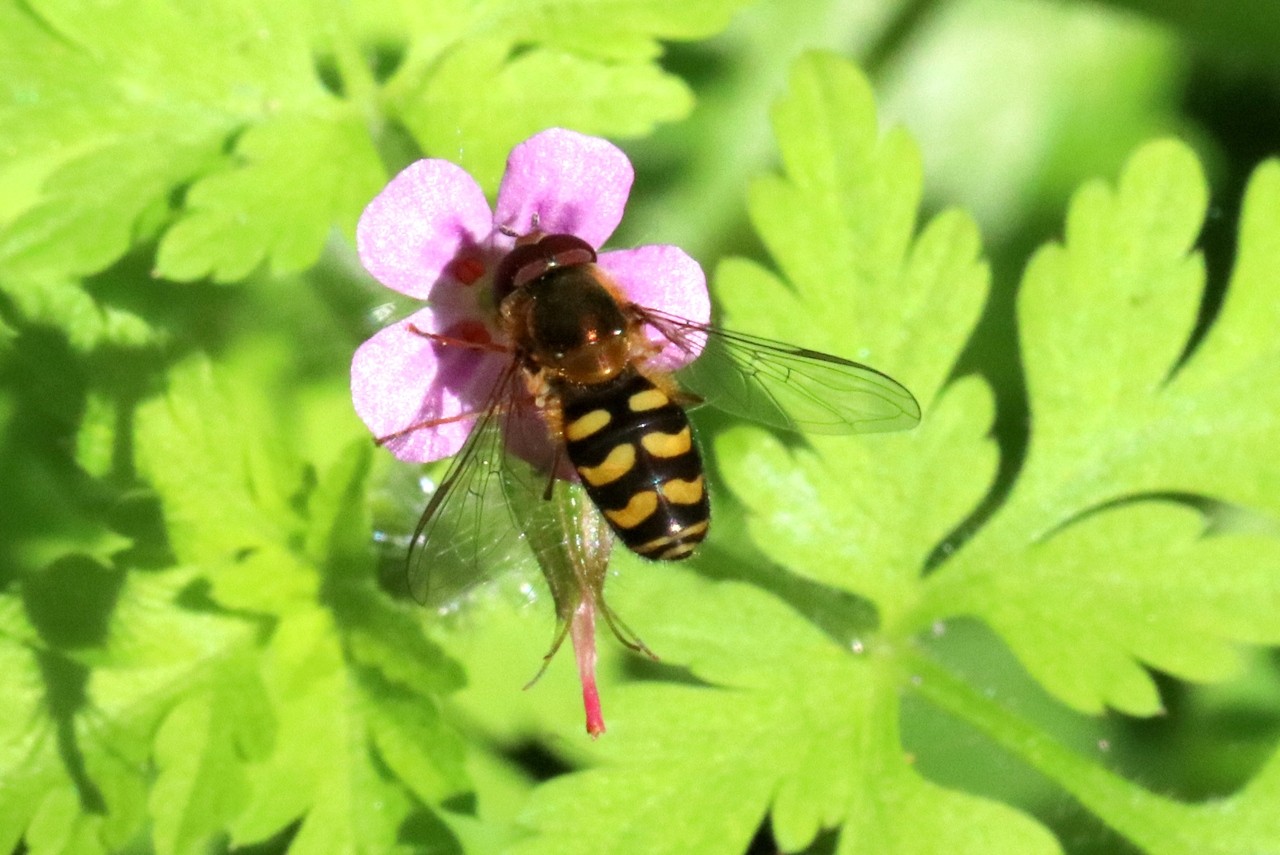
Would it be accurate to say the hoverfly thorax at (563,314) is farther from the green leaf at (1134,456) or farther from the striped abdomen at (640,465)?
the green leaf at (1134,456)

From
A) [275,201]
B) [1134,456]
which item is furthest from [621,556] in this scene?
[1134,456]

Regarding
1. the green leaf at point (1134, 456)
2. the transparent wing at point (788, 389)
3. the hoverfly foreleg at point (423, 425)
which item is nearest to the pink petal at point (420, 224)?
the hoverfly foreleg at point (423, 425)

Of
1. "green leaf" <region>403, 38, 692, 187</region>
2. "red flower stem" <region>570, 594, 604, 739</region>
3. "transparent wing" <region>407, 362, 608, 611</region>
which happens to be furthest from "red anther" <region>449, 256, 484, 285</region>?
"red flower stem" <region>570, 594, 604, 739</region>

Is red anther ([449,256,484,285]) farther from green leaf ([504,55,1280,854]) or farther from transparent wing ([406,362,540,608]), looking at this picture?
green leaf ([504,55,1280,854])

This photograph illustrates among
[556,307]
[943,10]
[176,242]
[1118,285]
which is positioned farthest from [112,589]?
[943,10]

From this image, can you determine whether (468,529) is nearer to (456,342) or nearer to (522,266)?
(456,342)

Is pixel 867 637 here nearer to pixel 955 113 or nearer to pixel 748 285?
pixel 748 285
